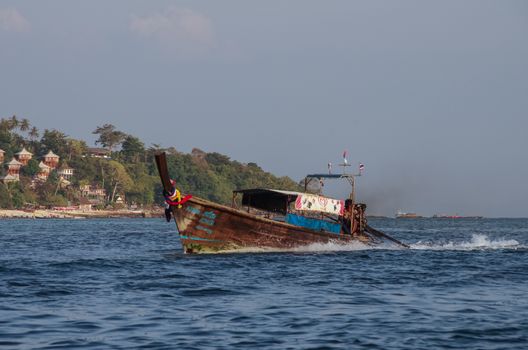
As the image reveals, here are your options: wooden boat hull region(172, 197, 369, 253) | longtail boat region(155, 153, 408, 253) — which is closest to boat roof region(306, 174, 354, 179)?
longtail boat region(155, 153, 408, 253)

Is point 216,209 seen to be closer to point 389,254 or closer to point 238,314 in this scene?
point 389,254

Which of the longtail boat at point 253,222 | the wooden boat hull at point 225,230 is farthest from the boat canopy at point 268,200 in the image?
the wooden boat hull at point 225,230

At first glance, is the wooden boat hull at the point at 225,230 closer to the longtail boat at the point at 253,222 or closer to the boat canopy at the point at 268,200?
the longtail boat at the point at 253,222

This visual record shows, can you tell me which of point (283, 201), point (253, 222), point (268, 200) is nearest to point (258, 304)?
point (253, 222)

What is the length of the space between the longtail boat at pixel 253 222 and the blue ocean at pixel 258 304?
1.39 meters

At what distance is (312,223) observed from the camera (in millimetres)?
41844

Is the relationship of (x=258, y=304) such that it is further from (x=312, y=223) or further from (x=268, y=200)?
(x=268, y=200)

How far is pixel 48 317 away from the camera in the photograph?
763 inches

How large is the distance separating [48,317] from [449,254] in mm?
29053

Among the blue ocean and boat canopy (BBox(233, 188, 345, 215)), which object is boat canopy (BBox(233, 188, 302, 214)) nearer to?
boat canopy (BBox(233, 188, 345, 215))

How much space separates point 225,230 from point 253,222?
51.3 inches

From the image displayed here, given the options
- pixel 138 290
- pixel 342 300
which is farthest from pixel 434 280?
pixel 138 290

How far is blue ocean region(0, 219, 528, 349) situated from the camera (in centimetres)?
1733

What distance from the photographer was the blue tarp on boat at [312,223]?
4084 centimetres
